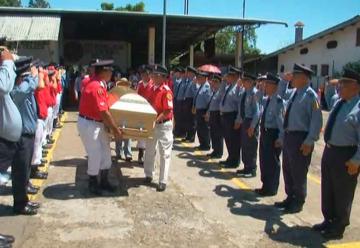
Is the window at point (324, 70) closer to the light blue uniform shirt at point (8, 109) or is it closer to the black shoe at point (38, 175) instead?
the black shoe at point (38, 175)

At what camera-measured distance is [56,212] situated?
613cm

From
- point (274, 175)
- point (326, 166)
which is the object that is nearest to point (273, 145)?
point (274, 175)

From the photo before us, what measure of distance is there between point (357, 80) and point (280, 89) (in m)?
2.13

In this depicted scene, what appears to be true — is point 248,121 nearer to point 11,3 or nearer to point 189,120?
point 189,120

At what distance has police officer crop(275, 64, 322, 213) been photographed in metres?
6.00

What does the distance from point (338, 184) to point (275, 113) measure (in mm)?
1820

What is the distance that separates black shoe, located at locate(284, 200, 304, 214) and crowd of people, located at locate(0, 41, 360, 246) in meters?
0.01

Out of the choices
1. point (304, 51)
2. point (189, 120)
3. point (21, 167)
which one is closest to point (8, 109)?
point (21, 167)

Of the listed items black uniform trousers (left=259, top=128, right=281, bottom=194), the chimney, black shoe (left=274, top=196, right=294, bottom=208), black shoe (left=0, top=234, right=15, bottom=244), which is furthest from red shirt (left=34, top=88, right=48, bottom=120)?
the chimney

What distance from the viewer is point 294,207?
6414mm

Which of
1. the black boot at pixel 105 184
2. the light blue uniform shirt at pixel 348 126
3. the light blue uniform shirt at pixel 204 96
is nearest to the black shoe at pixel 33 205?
the black boot at pixel 105 184

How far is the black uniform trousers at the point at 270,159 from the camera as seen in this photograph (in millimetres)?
7074

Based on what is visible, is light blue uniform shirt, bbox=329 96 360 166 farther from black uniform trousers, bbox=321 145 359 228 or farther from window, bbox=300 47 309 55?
window, bbox=300 47 309 55

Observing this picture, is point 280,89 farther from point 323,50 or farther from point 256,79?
point 323,50
